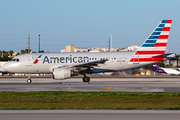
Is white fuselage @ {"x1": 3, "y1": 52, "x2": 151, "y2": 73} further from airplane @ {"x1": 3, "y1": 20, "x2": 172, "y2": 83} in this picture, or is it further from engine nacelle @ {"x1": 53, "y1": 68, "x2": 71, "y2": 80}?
engine nacelle @ {"x1": 53, "y1": 68, "x2": 71, "y2": 80}

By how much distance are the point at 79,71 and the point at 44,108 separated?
18.8m

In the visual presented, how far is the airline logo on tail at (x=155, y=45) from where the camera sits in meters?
33.0

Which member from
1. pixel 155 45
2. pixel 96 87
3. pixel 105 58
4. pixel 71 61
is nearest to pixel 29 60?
pixel 71 61

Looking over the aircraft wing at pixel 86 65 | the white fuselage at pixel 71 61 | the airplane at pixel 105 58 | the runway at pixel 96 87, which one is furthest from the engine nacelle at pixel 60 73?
the white fuselage at pixel 71 61

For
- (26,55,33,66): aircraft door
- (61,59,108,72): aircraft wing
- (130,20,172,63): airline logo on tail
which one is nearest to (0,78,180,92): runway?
(61,59,108,72): aircraft wing

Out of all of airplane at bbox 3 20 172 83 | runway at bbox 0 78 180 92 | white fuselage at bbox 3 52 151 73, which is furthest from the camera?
white fuselage at bbox 3 52 151 73

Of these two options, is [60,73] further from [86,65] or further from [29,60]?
[29,60]

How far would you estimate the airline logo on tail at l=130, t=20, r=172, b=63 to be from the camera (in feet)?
108

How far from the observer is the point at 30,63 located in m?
33.6

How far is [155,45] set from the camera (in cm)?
3341
